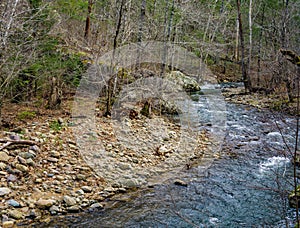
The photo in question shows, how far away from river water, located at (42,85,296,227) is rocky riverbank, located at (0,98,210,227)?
332 mm

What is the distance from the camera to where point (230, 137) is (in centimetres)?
783

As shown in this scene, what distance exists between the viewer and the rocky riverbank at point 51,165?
3857 mm

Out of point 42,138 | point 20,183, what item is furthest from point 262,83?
point 20,183

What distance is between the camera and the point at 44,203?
388cm

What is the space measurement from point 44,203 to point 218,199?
2593 millimetres

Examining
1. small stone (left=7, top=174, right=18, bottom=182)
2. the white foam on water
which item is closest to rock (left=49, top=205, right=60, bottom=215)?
small stone (left=7, top=174, right=18, bottom=182)

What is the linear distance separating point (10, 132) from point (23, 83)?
169cm

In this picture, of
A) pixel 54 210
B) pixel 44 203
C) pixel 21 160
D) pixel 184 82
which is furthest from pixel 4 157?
pixel 184 82

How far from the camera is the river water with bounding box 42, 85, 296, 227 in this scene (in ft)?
12.6

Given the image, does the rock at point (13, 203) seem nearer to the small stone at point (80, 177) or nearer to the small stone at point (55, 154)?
the small stone at point (80, 177)

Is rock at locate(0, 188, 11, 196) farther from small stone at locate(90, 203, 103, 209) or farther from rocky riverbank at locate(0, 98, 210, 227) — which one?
small stone at locate(90, 203, 103, 209)

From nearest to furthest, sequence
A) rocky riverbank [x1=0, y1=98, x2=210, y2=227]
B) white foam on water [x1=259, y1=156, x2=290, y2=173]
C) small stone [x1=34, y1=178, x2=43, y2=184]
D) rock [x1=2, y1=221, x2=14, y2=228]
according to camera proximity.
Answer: rock [x1=2, y1=221, x2=14, y2=228] → rocky riverbank [x1=0, y1=98, x2=210, y2=227] → small stone [x1=34, y1=178, x2=43, y2=184] → white foam on water [x1=259, y1=156, x2=290, y2=173]

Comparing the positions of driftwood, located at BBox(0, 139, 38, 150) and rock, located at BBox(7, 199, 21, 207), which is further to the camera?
driftwood, located at BBox(0, 139, 38, 150)

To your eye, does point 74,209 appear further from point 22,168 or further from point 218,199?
point 218,199
